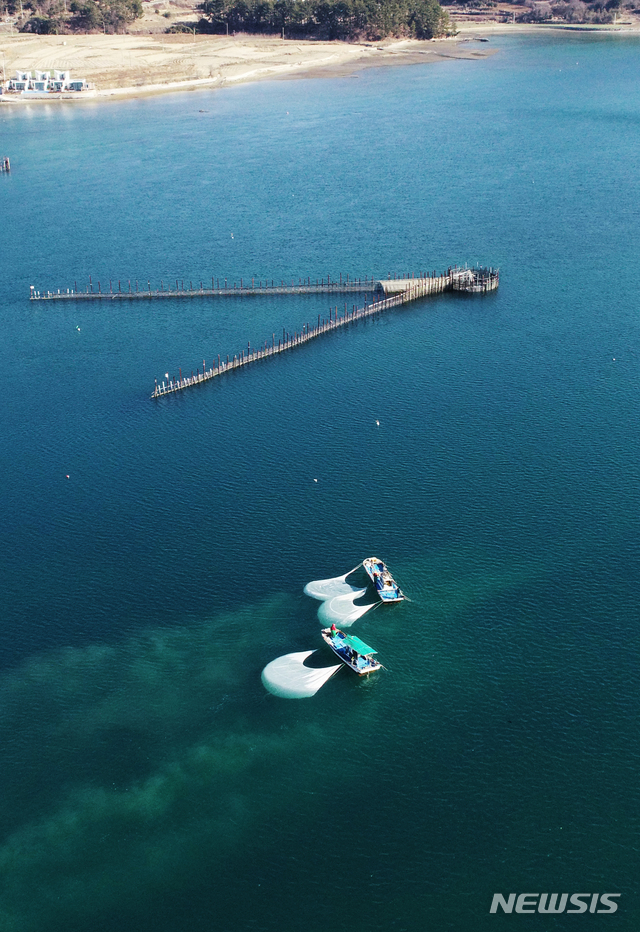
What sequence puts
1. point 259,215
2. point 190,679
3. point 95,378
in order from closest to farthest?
point 190,679 < point 95,378 < point 259,215

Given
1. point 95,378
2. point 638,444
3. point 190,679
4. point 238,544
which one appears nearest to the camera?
point 190,679

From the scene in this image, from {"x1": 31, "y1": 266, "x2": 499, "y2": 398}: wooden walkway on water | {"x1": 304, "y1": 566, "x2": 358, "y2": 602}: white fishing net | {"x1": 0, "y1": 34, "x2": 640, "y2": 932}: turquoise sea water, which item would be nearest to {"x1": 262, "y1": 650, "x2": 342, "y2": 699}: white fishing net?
{"x1": 0, "y1": 34, "x2": 640, "y2": 932}: turquoise sea water

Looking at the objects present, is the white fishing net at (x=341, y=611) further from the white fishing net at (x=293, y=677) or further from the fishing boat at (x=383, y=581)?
the white fishing net at (x=293, y=677)

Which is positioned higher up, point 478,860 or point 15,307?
point 15,307

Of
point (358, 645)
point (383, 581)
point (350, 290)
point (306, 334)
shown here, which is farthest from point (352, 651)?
point (350, 290)

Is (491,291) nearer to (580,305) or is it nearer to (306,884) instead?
(580,305)

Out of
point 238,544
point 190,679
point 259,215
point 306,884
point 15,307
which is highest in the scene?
point 259,215

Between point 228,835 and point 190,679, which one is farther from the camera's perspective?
point 190,679

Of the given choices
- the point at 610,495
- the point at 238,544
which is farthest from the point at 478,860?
the point at 610,495
